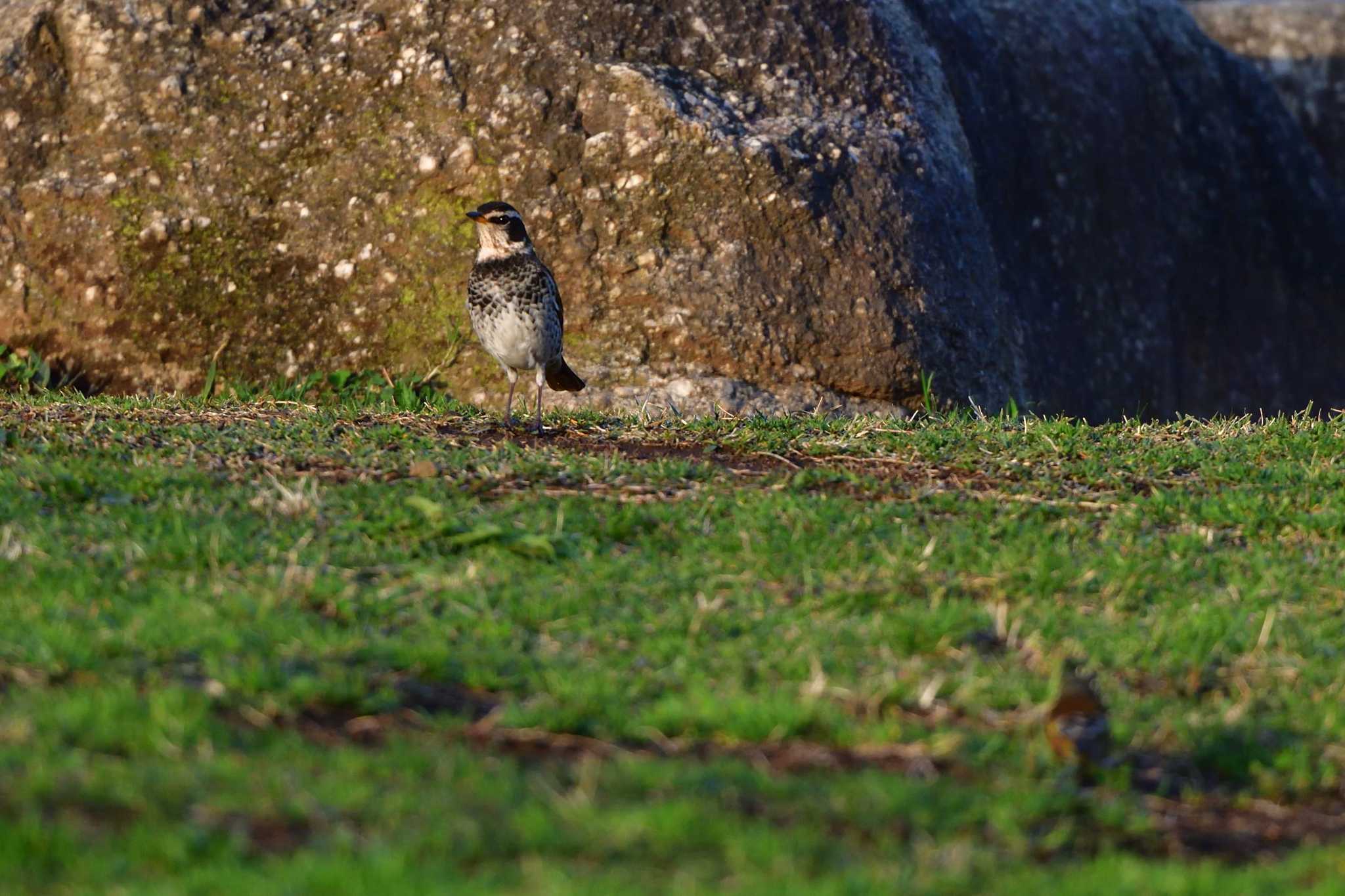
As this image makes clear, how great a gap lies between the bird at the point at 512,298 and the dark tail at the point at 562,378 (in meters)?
0.27

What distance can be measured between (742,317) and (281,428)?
121 inches

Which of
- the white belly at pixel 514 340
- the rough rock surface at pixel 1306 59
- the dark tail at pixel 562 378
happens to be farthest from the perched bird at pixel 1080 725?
the rough rock surface at pixel 1306 59

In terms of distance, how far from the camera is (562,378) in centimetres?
964

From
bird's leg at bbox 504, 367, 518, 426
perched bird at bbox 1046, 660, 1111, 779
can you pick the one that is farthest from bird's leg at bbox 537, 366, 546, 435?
perched bird at bbox 1046, 660, 1111, 779

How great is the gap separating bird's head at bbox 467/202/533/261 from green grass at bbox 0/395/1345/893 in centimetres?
154

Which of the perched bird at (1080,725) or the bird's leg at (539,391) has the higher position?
the bird's leg at (539,391)

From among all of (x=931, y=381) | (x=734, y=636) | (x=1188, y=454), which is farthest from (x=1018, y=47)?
(x=734, y=636)

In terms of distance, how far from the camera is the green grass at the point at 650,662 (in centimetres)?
353

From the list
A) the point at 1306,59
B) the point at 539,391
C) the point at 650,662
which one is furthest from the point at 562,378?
the point at 1306,59

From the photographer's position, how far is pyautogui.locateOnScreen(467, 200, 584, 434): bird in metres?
8.85

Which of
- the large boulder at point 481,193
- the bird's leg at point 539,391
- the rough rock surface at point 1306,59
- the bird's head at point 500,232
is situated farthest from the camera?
the rough rock surface at point 1306,59

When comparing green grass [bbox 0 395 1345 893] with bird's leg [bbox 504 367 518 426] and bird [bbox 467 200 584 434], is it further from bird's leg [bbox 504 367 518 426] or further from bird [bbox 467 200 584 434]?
bird [bbox 467 200 584 434]

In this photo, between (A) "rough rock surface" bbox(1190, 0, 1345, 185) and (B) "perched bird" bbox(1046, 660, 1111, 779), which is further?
(A) "rough rock surface" bbox(1190, 0, 1345, 185)

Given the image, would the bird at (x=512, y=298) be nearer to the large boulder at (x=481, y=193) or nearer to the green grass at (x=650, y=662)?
the large boulder at (x=481, y=193)
